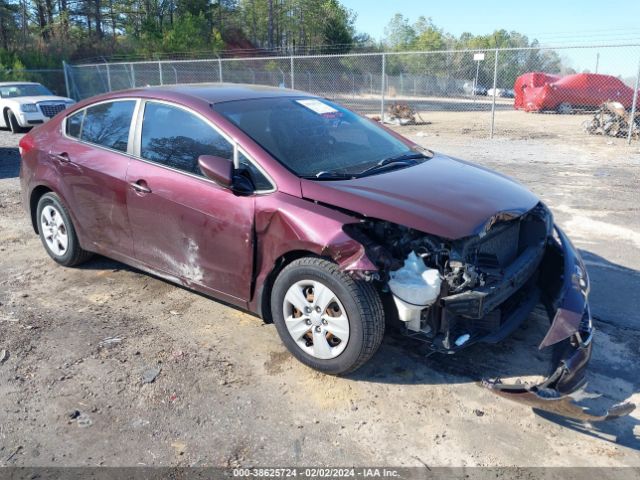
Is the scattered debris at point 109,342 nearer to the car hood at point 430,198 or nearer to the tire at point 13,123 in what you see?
the car hood at point 430,198

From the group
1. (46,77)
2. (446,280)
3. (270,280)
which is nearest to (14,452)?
(270,280)

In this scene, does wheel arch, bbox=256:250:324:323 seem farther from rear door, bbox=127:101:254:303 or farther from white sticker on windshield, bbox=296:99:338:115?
white sticker on windshield, bbox=296:99:338:115

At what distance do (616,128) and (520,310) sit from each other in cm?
1404

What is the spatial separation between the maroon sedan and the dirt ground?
0.89 ft

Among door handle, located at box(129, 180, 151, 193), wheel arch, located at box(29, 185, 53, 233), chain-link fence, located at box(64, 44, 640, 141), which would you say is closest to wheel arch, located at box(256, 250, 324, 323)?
door handle, located at box(129, 180, 151, 193)

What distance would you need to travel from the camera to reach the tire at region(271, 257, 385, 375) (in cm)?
302

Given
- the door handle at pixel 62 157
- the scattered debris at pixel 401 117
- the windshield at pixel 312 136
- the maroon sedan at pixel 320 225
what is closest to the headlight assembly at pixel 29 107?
the scattered debris at pixel 401 117

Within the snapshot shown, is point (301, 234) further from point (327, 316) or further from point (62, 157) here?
point (62, 157)

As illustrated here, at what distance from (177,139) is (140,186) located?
0.44 m

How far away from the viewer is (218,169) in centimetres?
337

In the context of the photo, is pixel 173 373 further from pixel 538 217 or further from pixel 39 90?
pixel 39 90

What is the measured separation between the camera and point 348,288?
3.00 meters

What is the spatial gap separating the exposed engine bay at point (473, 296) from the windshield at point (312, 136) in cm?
67

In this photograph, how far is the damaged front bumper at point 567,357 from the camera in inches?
105
